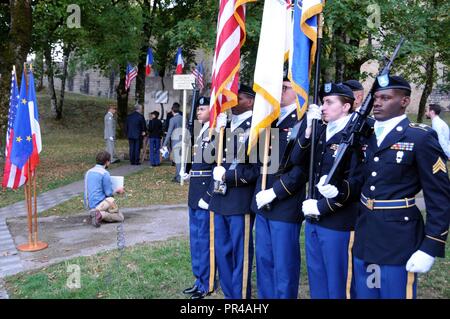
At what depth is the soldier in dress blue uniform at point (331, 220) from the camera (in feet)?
12.6

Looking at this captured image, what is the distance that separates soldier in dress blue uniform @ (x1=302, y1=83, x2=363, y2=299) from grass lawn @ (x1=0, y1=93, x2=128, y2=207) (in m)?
8.49

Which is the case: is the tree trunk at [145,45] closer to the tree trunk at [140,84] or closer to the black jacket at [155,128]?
the tree trunk at [140,84]

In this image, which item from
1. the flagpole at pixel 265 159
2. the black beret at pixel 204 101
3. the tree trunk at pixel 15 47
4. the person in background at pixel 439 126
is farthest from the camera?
the tree trunk at pixel 15 47

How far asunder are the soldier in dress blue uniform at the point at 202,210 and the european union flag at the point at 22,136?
3093mm

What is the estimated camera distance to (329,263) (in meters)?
3.87

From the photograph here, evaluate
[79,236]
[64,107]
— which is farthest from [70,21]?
[64,107]

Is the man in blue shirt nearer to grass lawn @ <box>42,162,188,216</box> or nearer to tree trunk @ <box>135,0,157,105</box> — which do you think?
grass lawn @ <box>42,162,188,216</box>

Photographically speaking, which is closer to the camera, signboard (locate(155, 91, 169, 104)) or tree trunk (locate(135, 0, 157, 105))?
tree trunk (locate(135, 0, 157, 105))

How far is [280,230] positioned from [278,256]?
0.75 ft

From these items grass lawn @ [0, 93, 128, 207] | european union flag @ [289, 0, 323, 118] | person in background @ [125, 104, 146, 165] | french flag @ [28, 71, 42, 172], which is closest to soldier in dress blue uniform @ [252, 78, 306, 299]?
european union flag @ [289, 0, 323, 118]

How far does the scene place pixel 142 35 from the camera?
717 inches

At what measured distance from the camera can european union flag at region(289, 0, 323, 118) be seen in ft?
13.4

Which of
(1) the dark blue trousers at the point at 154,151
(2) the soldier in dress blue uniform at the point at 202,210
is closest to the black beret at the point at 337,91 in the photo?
(2) the soldier in dress blue uniform at the point at 202,210
